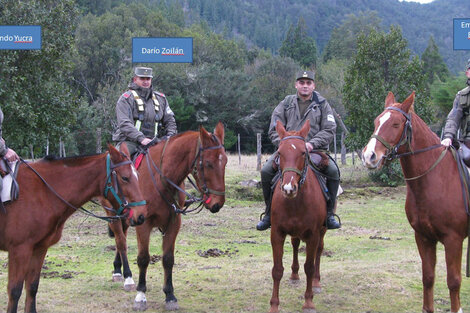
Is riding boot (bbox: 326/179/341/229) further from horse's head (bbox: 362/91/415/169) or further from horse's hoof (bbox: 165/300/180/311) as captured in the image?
horse's hoof (bbox: 165/300/180/311)

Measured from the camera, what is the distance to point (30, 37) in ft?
47.6

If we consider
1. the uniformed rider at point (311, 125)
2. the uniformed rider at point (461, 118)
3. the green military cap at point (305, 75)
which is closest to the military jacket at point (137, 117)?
the uniformed rider at point (311, 125)

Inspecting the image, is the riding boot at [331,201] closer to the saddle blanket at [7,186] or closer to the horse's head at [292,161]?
the horse's head at [292,161]

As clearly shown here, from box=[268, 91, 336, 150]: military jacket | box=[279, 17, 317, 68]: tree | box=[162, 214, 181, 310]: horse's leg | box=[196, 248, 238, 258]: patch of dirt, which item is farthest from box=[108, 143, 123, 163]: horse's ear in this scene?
box=[279, 17, 317, 68]: tree

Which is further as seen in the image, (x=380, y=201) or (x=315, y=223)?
(x=380, y=201)

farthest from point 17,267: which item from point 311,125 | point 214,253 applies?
point 214,253

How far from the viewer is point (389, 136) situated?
590 cm

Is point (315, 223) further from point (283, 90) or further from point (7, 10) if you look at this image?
point (283, 90)

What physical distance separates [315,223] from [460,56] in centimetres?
12502

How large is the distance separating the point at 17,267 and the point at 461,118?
6.08 m

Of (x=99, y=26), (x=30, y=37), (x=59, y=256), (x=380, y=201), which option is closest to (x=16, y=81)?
(x=30, y=37)

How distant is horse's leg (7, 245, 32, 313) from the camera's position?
5.68 metres

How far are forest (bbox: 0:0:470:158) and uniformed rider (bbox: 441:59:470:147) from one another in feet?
36.9

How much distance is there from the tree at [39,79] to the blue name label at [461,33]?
13.4 meters
